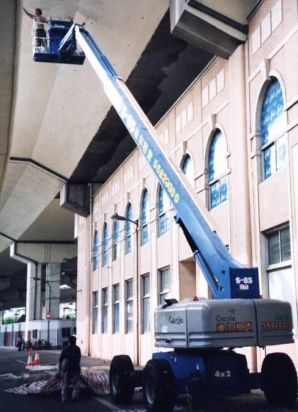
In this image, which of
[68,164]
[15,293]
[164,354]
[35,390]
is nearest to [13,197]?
[68,164]

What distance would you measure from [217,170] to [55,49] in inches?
271

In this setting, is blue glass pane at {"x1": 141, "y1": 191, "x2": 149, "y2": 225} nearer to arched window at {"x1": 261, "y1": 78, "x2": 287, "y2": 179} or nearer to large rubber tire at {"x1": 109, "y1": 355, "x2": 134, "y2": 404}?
arched window at {"x1": 261, "y1": 78, "x2": 287, "y2": 179}

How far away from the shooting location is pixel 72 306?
136 meters

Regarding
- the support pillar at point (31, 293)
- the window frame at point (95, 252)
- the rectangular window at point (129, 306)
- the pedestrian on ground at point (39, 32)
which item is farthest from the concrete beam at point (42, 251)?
the pedestrian on ground at point (39, 32)

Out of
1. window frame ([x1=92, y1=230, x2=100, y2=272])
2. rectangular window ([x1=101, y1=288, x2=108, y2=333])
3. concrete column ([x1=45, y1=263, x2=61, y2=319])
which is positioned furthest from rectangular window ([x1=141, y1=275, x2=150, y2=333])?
concrete column ([x1=45, y1=263, x2=61, y2=319])

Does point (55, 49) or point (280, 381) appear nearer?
point (280, 381)

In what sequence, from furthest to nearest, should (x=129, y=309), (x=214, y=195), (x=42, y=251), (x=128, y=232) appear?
1. (x=42, y=251)
2. (x=128, y=232)
3. (x=129, y=309)
4. (x=214, y=195)

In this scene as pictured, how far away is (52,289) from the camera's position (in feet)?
206

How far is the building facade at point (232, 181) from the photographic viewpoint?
1531cm

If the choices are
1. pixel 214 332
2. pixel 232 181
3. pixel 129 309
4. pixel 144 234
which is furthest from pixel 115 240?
pixel 214 332

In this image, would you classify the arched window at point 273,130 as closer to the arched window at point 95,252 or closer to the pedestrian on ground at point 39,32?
the pedestrian on ground at point 39,32

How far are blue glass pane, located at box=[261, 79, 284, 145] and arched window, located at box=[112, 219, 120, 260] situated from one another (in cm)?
1750

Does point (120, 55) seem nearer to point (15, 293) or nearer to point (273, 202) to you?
point (273, 202)

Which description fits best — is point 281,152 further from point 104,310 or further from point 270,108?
point 104,310
